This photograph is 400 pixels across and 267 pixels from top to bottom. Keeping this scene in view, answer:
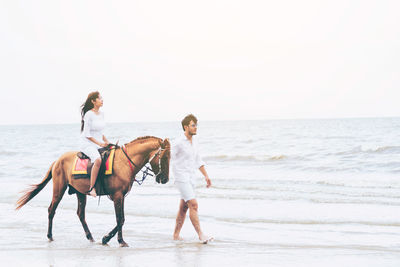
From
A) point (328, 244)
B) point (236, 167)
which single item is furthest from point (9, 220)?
point (236, 167)

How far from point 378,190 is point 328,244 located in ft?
25.4

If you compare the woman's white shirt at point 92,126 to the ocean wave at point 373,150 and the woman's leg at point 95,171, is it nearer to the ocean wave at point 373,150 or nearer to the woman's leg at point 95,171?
the woman's leg at point 95,171

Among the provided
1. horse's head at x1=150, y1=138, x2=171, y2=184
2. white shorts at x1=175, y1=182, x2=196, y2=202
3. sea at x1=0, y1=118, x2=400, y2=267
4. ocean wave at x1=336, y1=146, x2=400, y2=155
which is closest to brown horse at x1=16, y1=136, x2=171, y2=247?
horse's head at x1=150, y1=138, x2=171, y2=184

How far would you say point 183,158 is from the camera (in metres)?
7.01

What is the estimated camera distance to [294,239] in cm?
795

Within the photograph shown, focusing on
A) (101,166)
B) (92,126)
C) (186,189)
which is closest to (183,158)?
(186,189)

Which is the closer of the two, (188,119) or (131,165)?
(188,119)

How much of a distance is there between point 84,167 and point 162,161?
1.34 metres

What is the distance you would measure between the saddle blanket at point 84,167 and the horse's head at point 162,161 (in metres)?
0.69

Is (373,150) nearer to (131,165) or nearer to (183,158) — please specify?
(183,158)

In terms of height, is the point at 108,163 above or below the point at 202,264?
above

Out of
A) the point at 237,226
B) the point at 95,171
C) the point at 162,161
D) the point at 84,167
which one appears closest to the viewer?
the point at 162,161

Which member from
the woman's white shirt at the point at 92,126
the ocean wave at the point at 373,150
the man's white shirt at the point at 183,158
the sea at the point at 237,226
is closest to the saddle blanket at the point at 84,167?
the woman's white shirt at the point at 92,126

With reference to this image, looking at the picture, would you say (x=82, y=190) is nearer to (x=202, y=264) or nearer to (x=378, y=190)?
(x=202, y=264)
